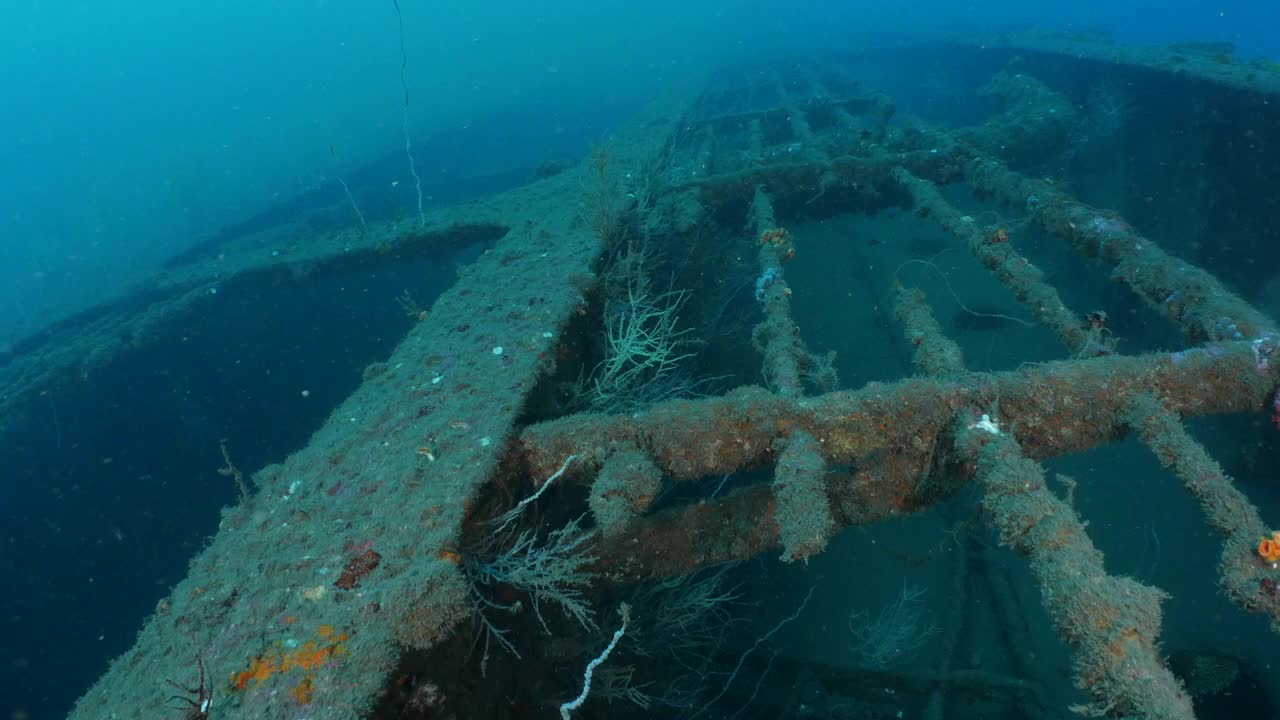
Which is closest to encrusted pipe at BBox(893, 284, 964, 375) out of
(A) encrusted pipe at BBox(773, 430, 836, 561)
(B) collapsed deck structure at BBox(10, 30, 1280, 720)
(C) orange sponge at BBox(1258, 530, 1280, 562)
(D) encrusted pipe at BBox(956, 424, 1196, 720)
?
(B) collapsed deck structure at BBox(10, 30, 1280, 720)

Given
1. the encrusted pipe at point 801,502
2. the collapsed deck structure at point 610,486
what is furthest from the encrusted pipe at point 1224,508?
the encrusted pipe at point 801,502

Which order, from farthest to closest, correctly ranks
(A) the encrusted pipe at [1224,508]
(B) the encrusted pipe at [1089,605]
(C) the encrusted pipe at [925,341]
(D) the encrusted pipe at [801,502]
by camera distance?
1. (C) the encrusted pipe at [925,341]
2. (D) the encrusted pipe at [801,502]
3. (A) the encrusted pipe at [1224,508]
4. (B) the encrusted pipe at [1089,605]

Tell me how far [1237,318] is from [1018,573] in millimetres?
2725

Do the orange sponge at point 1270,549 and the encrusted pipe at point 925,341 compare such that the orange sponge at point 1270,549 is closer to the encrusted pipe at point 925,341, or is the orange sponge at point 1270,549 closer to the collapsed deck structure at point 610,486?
the collapsed deck structure at point 610,486

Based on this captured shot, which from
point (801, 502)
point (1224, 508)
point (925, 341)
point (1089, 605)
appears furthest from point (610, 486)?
point (1224, 508)

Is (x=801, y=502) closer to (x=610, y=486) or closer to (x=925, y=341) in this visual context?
(x=610, y=486)

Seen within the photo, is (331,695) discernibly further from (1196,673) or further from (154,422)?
(154,422)

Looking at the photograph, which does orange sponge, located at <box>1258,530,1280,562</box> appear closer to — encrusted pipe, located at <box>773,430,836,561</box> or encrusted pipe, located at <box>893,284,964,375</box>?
encrusted pipe, located at <box>893,284,964,375</box>

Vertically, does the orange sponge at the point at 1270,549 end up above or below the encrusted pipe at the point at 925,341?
below

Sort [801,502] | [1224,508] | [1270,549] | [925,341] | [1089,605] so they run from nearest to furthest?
[1089,605]
[1270,549]
[1224,508]
[801,502]
[925,341]

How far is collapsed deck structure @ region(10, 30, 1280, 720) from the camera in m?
2.21

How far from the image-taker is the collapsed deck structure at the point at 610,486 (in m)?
2.21

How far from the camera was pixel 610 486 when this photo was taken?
277 cm

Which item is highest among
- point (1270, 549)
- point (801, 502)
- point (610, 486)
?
point (610, 486)
